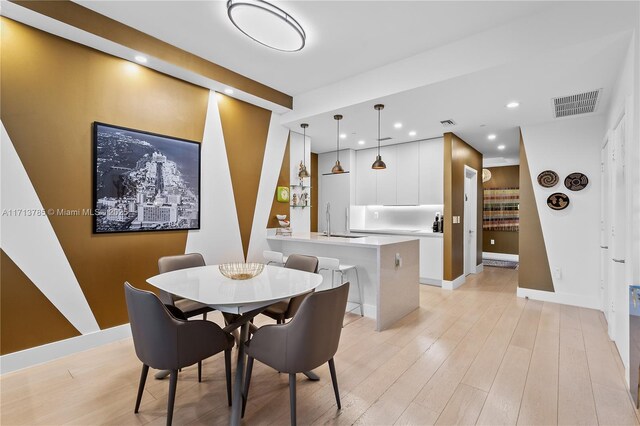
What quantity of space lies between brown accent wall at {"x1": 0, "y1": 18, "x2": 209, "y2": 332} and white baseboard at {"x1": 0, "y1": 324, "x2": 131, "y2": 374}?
0.27 feet

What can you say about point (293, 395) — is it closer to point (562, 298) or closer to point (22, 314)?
point (22, 314)

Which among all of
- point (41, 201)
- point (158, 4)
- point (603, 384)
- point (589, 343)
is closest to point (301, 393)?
point (603, 384)

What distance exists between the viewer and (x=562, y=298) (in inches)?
168

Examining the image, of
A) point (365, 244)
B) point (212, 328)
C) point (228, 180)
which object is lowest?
point (212, 328)

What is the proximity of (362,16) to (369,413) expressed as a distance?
3.15 m

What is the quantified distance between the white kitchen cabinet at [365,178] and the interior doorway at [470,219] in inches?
70.7

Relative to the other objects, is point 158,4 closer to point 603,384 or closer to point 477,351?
point 477,351

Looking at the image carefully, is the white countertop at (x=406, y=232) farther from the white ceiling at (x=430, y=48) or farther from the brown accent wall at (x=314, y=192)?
the white ceiling at (x=430, y=48)

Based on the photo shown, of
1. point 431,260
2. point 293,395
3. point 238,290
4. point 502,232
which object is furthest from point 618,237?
point 502,232

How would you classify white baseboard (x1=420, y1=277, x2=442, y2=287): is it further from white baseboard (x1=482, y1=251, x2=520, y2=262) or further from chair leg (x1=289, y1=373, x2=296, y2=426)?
chair leg (x1=289, y1=373, x2=296, y2=426)

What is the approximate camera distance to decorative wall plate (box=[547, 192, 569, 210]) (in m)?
4.22

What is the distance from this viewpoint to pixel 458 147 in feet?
17.7

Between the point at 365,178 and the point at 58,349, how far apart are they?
17.9 feet

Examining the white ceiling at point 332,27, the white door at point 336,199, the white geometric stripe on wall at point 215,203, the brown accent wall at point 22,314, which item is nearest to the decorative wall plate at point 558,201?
the white ceiling at point 332,27
